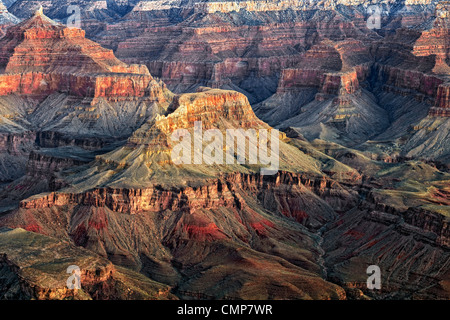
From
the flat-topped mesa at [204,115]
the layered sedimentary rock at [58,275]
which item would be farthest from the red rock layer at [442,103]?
the layered sedimentary rock at [58,275]

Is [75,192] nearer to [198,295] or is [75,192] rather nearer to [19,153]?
[198,295]

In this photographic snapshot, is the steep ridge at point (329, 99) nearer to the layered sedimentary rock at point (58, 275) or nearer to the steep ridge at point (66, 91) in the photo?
the steep ridge at point (66, 91)

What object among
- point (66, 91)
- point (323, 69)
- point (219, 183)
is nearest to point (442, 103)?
point (323, 69)

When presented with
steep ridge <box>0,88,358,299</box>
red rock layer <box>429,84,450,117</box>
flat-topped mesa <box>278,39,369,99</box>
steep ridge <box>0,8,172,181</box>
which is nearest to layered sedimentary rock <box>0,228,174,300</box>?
steep ridge <box>0,88,358,299</box>

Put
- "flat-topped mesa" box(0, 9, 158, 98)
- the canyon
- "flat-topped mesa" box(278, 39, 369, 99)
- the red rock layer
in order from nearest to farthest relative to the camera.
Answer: the canyon < the red rock layer < "flat-topped mesa" box(0, 9, 158, 98) < "flat-topped mesa" box(278, 39, 369, 99)

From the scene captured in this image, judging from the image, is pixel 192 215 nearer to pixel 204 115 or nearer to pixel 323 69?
pixel 204 115

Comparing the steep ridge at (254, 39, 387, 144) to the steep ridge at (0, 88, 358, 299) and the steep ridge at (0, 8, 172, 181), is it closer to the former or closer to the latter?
the steep ridge at (0, 8, 172, 181)

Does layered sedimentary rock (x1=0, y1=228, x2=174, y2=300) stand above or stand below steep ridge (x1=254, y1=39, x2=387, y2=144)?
above
